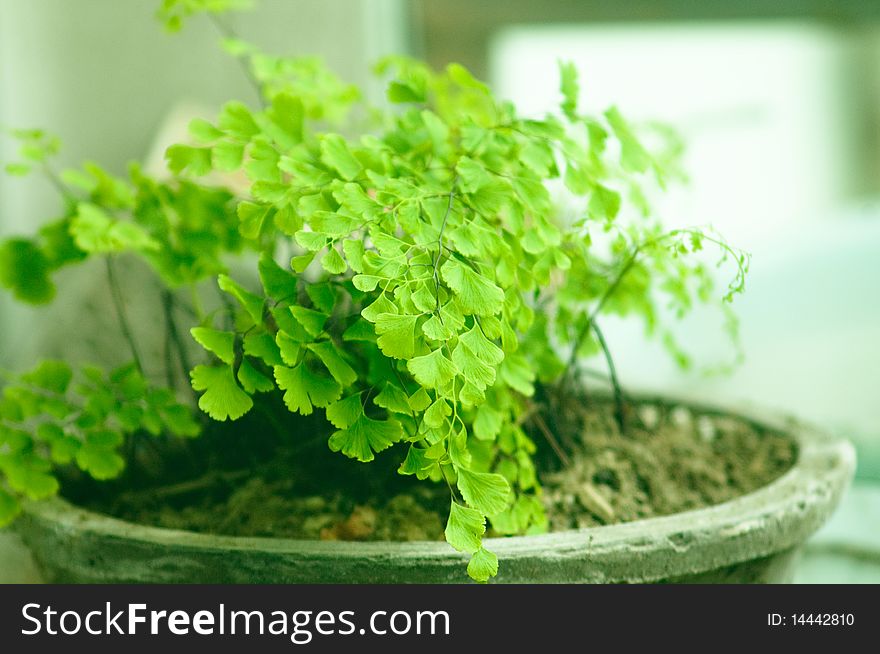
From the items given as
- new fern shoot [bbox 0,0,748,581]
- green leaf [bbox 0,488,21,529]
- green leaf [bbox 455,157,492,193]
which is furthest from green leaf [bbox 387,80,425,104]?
green leaf [bbox 0,488,21,529]

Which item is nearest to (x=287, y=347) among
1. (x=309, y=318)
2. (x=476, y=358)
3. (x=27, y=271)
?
(x=309, y=318)

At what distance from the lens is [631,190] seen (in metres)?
0.73

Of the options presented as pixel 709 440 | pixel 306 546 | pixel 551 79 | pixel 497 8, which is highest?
pixel 497 8

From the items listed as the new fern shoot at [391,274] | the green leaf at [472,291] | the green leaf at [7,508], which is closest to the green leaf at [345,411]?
the new fern shoot at [391,274]

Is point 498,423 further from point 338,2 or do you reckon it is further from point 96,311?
point 338,2

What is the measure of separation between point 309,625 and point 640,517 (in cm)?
30

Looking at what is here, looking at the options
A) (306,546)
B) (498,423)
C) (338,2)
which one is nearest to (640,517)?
(498,423)

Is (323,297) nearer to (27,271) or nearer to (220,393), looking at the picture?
(220,393)

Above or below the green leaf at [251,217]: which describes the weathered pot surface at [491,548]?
below

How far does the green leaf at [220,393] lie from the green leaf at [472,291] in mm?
181

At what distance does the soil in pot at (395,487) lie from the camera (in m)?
0.71

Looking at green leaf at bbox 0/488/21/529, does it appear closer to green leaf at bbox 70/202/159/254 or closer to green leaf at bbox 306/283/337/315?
green leaf at bbox 70/202/159/254

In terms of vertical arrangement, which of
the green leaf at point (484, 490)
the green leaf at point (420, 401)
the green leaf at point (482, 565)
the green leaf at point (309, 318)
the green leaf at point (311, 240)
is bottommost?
the green leaf at point (482, 565)

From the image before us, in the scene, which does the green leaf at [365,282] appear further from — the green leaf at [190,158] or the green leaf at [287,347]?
the green leaf at [190,158]
